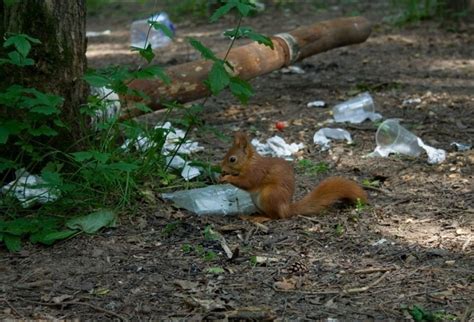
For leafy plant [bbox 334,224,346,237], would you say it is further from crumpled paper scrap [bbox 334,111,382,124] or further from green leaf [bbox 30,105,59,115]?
crumpled paper scrap [bbox 334,111,382,124]

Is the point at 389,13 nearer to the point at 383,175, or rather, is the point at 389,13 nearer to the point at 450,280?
the point at 383,175

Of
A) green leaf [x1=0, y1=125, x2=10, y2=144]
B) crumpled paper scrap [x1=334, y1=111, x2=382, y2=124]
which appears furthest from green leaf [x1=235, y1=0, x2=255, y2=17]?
crumpled paper scrap [x1=334, y1=111, x2=382, y2=124]

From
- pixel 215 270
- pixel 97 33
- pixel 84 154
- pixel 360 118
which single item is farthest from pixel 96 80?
pixel 97 33

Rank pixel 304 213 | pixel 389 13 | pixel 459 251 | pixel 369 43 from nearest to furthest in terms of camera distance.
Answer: pixel 459 251 → pixel 304 213 → pixel 369 43 → pixel 389 13

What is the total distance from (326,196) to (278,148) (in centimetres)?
145

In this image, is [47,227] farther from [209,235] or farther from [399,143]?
[399,143]

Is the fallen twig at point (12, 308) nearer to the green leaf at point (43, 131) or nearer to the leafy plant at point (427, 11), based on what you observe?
the green leaf at point (43, 131)

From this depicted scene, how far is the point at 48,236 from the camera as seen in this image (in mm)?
4324

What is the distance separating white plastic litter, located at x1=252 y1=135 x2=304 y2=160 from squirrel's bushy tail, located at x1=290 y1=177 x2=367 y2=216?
123 centimetres

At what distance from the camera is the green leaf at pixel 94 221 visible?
14.7 ft

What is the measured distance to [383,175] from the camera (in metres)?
5.54

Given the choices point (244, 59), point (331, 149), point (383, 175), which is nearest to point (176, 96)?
point (244, 59)

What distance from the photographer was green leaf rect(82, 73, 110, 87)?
444 cm

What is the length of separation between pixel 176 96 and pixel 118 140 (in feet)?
3.65
